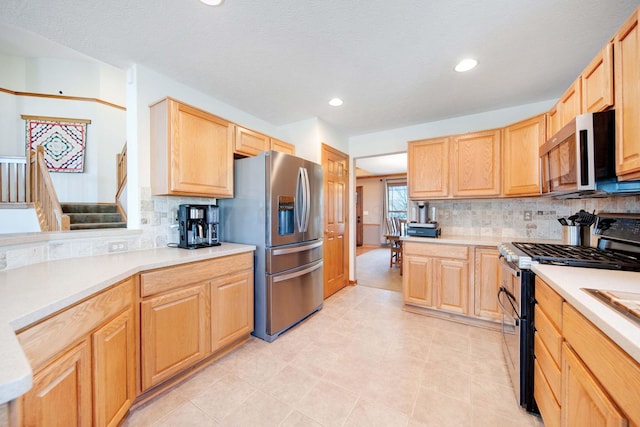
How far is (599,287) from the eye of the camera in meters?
1.01

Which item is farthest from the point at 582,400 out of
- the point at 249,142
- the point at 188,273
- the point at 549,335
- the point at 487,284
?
the point at 249,142

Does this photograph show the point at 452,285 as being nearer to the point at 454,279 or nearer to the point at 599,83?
the point at 454,279

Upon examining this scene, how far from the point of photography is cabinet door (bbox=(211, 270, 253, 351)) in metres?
1.90

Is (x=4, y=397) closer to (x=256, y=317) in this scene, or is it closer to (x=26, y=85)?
(x=256, y=317)

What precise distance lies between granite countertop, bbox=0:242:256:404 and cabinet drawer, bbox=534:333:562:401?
70.9 inches

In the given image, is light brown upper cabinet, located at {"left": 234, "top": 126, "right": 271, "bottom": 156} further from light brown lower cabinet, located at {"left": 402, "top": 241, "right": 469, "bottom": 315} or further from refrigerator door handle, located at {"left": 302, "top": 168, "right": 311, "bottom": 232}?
light brown lower cabinet, located at {"left": 402, "top": 241, "right": 469, "bottom": 315}

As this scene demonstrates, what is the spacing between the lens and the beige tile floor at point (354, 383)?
1417 millimetres

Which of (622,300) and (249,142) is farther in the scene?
(249,142)

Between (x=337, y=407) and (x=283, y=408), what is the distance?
1.09 ft

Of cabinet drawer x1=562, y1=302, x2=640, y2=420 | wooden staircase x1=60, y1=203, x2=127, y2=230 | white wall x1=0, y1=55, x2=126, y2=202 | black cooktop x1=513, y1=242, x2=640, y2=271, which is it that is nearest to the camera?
cabinet drawer x1=562, y1=302, x2=640, y2=420

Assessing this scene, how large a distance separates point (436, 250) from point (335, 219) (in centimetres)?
138

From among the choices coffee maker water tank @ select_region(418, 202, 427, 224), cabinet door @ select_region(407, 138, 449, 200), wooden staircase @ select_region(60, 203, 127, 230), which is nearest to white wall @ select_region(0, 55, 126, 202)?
wooden staircase @ select_region(60, 203, 127, 230)

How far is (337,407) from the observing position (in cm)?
150

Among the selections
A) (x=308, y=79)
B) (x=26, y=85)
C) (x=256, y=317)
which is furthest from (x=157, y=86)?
(x=26, y=85)
